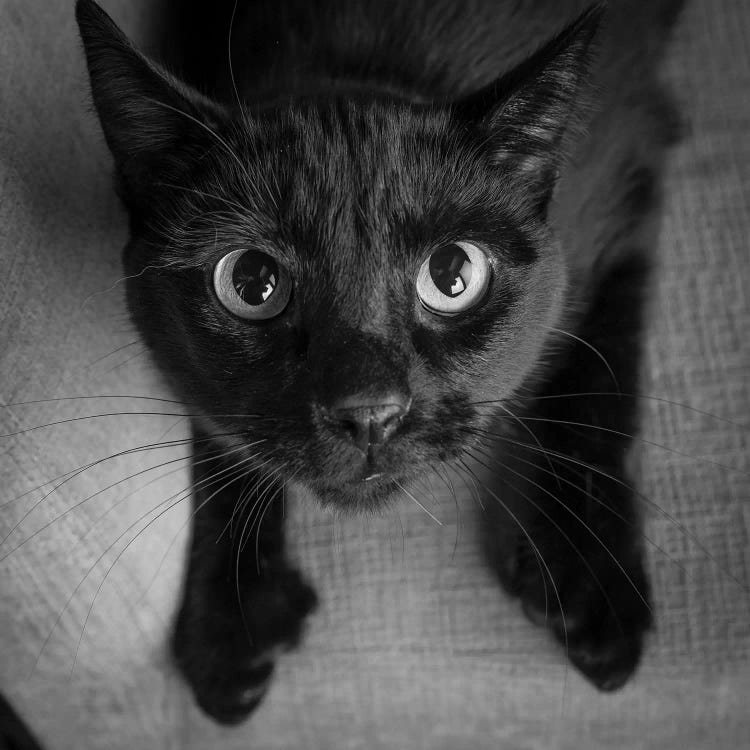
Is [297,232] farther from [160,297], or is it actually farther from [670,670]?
[670,670]

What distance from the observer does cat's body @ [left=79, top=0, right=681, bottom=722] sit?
2.29 feet

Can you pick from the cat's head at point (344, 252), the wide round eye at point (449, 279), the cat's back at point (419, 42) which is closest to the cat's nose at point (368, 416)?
the cat's head at point (344, 252)

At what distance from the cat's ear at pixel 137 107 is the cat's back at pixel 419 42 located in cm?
22

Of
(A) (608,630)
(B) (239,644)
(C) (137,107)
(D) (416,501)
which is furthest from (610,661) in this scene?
(C) (137,107)

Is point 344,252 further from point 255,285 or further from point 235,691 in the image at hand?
point 235,691

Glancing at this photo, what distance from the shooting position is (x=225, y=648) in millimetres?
881

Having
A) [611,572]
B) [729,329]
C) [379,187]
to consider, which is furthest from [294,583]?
[729,329]

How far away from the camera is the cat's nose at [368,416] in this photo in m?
0.64

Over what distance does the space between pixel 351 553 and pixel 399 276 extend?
1.18 ft

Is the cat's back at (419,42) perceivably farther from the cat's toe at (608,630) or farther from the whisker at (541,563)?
the cat's toe at (608,630)

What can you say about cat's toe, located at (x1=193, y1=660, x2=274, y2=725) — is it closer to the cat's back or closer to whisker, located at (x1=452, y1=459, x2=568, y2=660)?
whisker, located at (x1=452, y1=459, x2=568, y2=660)

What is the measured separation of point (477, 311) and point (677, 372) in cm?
30

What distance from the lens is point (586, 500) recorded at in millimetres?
889

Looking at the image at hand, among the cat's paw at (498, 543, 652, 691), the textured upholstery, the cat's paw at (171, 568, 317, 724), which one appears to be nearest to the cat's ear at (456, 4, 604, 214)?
the textured upholstery
